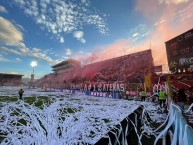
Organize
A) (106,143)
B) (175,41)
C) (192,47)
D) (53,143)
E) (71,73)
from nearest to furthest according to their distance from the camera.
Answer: (53,143) < (106,143) < (192,47) < (175,41) < (71,73)

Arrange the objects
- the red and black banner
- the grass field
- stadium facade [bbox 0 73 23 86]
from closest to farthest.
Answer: the grass field < the red and black banner < stadium facade [bbox 0 73 23 86]

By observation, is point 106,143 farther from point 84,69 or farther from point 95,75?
point 84,69

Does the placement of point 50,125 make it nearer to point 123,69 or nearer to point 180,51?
point 180,51

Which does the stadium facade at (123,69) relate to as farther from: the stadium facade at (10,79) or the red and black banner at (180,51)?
the stadium facade at (10,79)

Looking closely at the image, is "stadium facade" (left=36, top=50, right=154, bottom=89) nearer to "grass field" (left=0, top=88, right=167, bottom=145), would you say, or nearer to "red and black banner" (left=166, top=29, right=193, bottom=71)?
"red and black banner" (left=166, top=29, right=193, bottom=71)

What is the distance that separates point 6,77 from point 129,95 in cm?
8038

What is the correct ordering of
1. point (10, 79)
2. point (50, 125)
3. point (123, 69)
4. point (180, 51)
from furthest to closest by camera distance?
point (10, 79) → point (123, 69) → point (180, 51) → point (50, 125)

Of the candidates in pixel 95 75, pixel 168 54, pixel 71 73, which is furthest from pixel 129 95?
pixel 71 73

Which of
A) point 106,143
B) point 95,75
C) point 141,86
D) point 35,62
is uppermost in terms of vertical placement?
point 35,62

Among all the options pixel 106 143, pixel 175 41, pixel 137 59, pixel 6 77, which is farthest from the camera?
pixel 6 77

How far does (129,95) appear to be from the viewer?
30.3 meters

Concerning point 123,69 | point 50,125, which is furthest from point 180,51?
point 50,125

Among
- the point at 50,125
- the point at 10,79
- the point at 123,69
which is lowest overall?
the point at 50,125

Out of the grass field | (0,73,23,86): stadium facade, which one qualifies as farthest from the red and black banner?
(0,73,23,86): stadium facade
